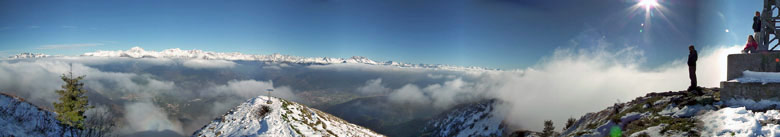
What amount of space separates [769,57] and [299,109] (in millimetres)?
72803

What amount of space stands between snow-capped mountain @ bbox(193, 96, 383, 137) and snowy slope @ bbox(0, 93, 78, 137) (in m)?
20.8

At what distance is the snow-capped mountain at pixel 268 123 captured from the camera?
50.6m

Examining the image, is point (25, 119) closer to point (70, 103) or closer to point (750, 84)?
point (70, 103)

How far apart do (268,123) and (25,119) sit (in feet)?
121

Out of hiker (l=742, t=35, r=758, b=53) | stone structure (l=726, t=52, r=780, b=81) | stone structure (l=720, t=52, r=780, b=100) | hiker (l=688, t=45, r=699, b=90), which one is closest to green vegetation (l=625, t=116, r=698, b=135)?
stone structure (l=720, t=52, r=780, b=100)

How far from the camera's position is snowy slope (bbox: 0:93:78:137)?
45500 mm

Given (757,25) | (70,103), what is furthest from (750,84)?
(70,103)

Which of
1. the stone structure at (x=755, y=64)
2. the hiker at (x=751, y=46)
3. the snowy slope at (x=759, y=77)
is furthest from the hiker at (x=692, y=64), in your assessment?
the snowy slope at (x=759, y=77)

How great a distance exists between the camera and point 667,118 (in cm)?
1886

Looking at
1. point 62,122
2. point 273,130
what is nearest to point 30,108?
point 62,122

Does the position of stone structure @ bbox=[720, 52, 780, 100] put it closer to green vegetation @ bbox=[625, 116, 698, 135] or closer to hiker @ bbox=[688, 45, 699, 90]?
hiker @ bbox=[688, 45, 699, 90]

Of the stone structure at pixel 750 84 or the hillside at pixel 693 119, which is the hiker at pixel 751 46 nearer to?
the stone structure at pixel 750 84

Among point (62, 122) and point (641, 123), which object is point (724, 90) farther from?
point (62, 122)

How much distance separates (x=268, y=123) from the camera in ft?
177
